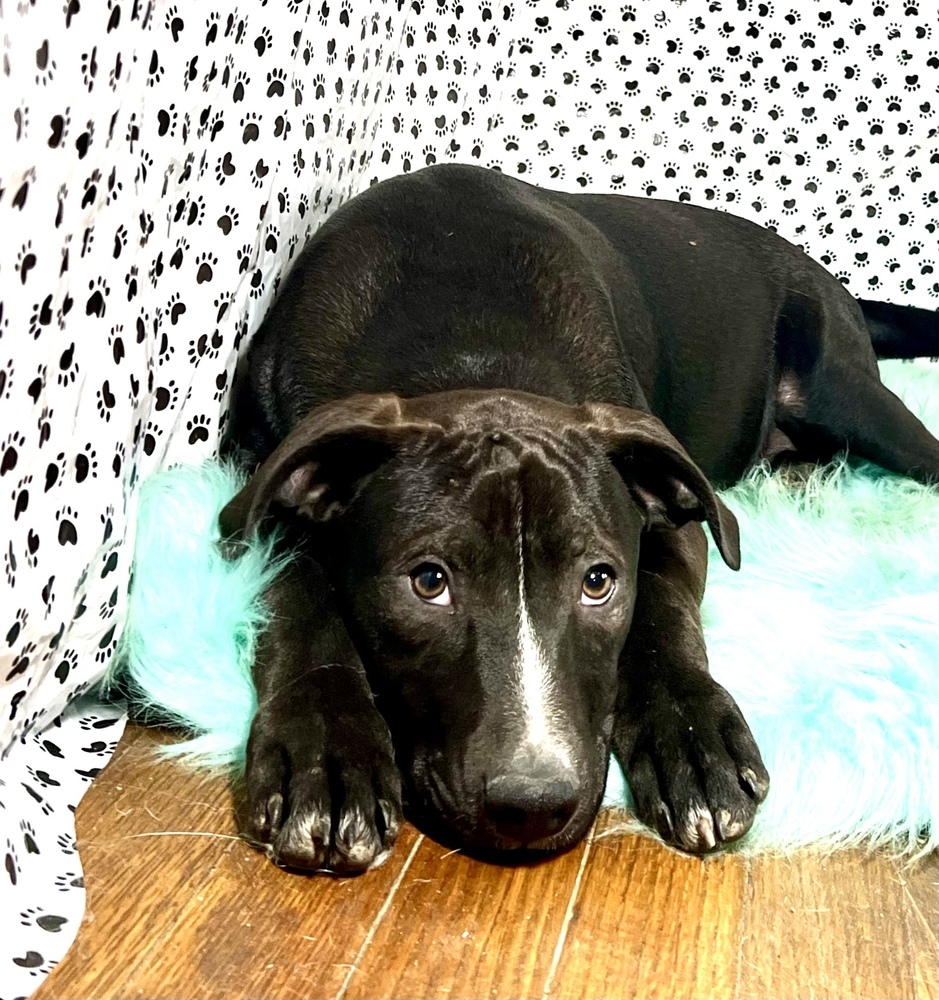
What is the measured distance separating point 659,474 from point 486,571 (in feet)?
2.01

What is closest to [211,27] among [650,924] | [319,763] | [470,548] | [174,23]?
[174,23]

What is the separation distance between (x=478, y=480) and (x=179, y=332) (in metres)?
0.98

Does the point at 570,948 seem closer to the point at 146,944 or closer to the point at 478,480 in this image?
the point at 146,944

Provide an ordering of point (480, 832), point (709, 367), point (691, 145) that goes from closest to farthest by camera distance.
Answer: point (480, 832) < point (709, 367) < point (691, 145)

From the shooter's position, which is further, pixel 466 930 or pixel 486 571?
pixel 486 571

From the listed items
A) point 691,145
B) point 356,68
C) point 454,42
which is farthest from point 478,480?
point 691,145

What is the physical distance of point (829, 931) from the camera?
227 centimetres

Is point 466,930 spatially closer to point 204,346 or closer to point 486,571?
point 486,571

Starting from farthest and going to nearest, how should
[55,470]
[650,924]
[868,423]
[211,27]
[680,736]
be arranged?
[868,423] < [211,27] < [680,736] < [55,470] < [650,924]

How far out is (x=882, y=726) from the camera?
2688 mm

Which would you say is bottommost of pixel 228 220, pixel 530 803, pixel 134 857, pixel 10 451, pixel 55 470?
pixel 134 857

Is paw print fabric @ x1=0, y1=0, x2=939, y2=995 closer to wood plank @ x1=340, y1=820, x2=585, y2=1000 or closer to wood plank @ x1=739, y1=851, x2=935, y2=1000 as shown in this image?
wood plank @ x1=340, y1=820, x2=585, y2=1000

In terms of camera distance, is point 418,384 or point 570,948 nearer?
point 570,948

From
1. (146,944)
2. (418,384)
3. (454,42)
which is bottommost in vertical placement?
(146,944)
